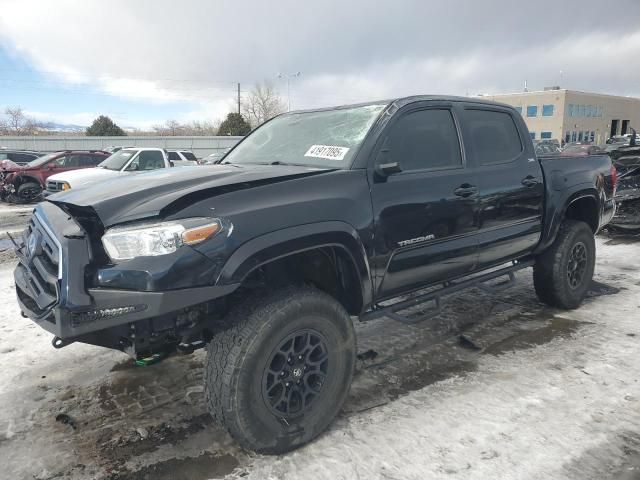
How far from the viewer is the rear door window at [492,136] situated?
3.81 meters

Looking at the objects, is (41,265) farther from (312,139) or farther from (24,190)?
(24,190)

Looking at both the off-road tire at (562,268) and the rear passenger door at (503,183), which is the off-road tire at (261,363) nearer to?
the rear passenger door at (503,183)

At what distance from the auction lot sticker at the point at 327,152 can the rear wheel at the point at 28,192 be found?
1420cm

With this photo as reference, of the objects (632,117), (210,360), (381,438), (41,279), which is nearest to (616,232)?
(381,438)

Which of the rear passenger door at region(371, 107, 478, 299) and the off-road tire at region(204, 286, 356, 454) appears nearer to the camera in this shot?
the off-road tire at region(204, 286, 356, 454)

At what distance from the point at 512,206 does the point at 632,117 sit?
92.5m

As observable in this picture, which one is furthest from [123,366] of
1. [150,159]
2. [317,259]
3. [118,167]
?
[150,159]

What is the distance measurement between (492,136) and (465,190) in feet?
2.73

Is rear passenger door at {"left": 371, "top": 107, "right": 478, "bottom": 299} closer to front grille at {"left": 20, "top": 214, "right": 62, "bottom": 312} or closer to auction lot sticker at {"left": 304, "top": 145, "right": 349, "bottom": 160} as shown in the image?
auction lot sticker at {"left": 304, "top": 145, "right": 349, "bottom": 160}

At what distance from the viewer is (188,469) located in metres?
2.50

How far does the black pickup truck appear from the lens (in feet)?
7.30

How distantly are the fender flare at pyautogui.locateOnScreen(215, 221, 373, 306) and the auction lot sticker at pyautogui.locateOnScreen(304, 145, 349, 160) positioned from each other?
1.92 feet

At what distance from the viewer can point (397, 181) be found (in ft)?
10.0

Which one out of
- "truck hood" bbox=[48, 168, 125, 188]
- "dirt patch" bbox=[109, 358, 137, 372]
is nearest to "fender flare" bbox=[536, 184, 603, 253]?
"dirt patch" bbox=[109, 358, 137, 372]
